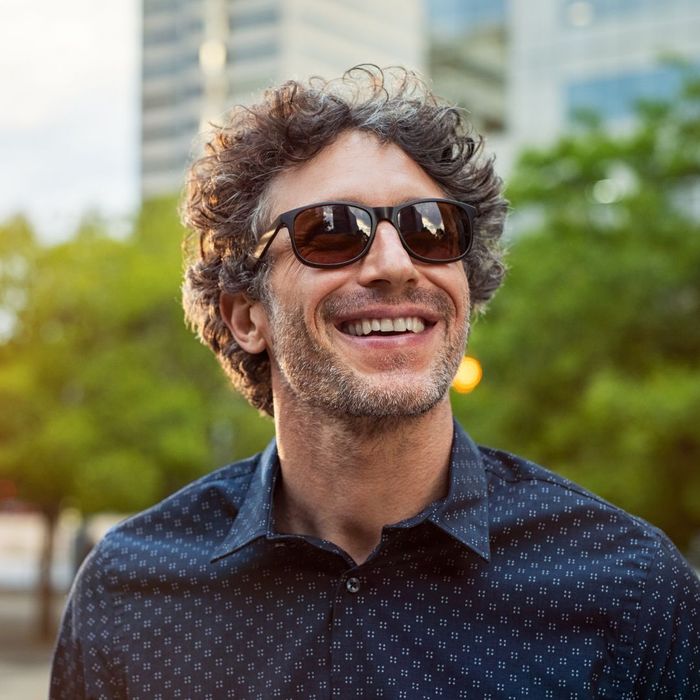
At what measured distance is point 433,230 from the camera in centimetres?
252

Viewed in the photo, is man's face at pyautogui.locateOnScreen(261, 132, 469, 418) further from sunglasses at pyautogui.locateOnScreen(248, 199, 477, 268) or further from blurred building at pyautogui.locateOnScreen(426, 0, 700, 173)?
blurred building at pyautogui.locateOnScreen(426, 0, 700, 173)

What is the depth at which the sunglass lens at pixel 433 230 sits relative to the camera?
2.50m

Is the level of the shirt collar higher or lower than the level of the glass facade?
lower

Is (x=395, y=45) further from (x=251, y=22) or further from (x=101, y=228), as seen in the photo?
(x=101, y=228)

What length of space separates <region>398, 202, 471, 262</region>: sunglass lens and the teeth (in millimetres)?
154

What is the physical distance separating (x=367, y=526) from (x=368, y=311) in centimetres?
47

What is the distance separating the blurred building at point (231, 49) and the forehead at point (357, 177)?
9784cm

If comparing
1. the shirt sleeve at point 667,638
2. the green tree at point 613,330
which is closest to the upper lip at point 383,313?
the shirt sleeve at point 667,638

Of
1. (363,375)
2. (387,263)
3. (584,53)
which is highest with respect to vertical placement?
(584,53)

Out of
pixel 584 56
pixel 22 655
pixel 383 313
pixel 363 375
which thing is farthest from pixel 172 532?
pixel 584 56

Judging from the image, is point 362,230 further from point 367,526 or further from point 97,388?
point 97,388

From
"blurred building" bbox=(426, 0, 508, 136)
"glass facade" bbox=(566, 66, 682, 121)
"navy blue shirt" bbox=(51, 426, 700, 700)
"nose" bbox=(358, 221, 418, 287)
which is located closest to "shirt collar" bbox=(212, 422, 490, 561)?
"navy blue shirt" bbox=(51, 426, 700, 700)

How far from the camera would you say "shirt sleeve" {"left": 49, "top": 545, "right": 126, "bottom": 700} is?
257cm

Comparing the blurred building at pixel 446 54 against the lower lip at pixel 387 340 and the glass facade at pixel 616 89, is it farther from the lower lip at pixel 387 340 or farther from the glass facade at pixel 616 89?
the lower lip at pixel 387 340
